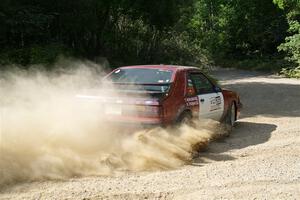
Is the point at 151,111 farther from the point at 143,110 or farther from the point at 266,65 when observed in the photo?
the point at 266,65

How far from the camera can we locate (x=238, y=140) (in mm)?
8883

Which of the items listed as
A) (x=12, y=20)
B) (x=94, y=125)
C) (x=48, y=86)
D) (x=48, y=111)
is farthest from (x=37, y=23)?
(x=94, y=125)

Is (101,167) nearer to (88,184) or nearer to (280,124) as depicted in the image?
(88,184)

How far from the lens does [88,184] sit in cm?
557

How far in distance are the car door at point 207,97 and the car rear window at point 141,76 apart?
2.07 ft

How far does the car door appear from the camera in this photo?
8.66 m

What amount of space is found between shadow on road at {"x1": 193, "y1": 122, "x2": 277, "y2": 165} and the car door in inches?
21.8

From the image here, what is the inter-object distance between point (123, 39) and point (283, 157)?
14.6 meters

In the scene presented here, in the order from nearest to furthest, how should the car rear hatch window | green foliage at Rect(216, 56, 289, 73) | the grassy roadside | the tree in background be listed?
1. the car rear hatch window
2. the tree in background
3. the grassy roadside
4. green foliage at Rect(216, 56, 289, 73)

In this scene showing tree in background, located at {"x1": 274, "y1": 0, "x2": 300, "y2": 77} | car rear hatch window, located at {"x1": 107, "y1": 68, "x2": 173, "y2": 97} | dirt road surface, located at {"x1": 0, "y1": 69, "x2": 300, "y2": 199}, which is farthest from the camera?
tree in background, located at {"x1": 274, "y1": 0, "x2": 300, "y2": 77}

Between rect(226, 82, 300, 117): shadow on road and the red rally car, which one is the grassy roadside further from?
the red rally car

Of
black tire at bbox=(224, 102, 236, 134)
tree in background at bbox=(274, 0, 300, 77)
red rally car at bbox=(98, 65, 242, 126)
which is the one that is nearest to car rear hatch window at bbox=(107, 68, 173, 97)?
red rally car at bbox=(98, 65, 242, 126)

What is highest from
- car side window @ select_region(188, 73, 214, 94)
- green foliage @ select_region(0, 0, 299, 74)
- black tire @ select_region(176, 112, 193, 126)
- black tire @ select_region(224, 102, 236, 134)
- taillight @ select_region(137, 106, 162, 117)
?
green foliage @ select_region(0, 0, 299, 74)

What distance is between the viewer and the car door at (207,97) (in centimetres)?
866
